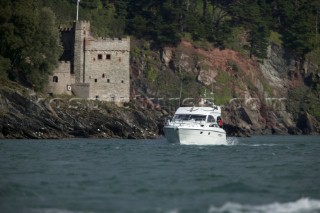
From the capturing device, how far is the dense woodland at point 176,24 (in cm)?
10450

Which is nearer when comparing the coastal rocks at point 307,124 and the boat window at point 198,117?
the boat window at point 198,117

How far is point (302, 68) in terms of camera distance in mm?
146750

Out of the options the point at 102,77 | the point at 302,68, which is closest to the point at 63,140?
the point at 102,77

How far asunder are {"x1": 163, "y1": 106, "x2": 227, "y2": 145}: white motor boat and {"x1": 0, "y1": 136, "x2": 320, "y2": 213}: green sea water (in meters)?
8.26

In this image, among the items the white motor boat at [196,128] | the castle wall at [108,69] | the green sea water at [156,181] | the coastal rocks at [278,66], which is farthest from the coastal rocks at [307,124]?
the green sea water at [156,181]

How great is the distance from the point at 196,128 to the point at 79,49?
32.2 metres

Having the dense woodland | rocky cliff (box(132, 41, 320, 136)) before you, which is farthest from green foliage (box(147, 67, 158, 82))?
the dense woodland

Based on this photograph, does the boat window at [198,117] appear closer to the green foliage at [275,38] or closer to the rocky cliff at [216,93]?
the rocky cliff at [216,93]

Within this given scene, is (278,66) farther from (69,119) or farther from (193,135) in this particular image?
(193,135)

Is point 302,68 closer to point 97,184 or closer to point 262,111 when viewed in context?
point 262,111

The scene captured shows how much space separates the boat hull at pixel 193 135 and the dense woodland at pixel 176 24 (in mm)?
24239

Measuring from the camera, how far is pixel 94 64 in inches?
4422

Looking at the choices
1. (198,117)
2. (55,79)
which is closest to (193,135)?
(198,117)

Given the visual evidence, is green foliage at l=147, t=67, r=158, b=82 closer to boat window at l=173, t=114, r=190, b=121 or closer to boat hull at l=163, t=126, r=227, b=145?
boat window at l=173, t=114, r=190, b=121
